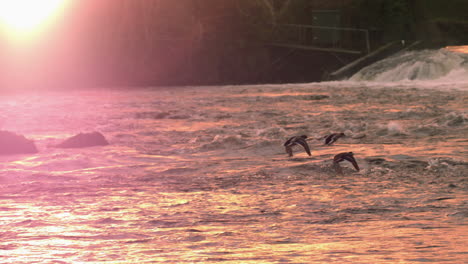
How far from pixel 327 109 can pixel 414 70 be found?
1818 cm

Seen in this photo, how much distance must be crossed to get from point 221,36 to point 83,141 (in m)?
34.6

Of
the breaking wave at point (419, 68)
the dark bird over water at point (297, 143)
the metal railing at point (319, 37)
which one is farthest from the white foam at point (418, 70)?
the dark bird over water at point (297, 143)

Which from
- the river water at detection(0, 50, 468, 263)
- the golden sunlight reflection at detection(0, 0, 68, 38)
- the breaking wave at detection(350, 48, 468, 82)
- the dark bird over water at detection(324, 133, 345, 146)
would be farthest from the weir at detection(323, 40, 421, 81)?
the dark bird over water at detection(324, 133, 345, 146)

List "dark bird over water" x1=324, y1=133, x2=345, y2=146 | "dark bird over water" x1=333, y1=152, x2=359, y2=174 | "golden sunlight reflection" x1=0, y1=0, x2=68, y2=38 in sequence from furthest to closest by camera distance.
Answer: "golden sunlight reflection" x1=0, y1=0, x2=68, y2=38 < "dark bird over water" x1=324, y1=133, x2=345, y2=146 < "dark bird over water" x1=333, y1=152, x2=359, y2=174

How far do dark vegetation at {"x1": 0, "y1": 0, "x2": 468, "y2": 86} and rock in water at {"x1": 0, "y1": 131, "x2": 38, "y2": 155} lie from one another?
1322 inches

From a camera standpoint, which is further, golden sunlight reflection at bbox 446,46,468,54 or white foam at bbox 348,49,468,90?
golden sunlight reflection at bbox 446,46,468,54

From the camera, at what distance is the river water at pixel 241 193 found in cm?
712

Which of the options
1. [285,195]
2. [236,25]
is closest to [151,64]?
[236,25]

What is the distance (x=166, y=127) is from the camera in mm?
22828

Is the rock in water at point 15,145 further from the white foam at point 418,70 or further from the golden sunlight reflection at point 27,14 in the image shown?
the golden sunlight reflection at point 27,14

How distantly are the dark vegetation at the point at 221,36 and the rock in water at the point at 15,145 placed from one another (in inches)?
1322

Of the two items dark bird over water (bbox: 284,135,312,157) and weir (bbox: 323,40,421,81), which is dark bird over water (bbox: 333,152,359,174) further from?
weir (bbox: 323,40,421,81)

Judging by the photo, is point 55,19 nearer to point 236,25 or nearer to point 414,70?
point 236,25

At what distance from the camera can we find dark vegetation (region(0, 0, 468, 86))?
50.4 metres
